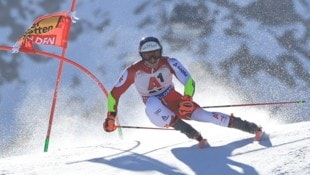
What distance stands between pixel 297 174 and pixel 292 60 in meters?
17.6

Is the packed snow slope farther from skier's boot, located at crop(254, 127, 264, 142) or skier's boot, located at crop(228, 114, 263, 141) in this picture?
skier's boot, located at crop(254, 127, 264, 142)

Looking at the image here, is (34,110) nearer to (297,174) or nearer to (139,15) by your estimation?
(139,15)

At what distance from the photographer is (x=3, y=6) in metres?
23.0

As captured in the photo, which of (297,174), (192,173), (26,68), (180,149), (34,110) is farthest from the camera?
(26,68)

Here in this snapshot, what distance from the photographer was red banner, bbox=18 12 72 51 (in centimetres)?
1012

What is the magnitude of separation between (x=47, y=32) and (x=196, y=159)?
5.19 m

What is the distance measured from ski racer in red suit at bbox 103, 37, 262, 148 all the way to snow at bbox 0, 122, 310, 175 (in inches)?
8.9

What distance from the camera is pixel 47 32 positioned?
10.3m

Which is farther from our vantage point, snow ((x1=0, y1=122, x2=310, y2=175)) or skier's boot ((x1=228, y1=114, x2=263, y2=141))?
skier's boot ((x1=228, y1=114, x2=263, y2=141))

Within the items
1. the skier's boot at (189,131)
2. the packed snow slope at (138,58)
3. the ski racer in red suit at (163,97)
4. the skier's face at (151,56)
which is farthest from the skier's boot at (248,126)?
the packed snow slope at (138,58)

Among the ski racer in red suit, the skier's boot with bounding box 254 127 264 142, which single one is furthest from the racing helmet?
the skier's boot with bounding box 254 127 264 142

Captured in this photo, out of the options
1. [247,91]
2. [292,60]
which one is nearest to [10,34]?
[247,91]

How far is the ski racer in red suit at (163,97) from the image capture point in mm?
6941

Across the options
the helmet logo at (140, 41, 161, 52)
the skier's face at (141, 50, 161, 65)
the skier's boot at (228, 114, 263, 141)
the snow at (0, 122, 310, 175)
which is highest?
the helmet logo at (140, 41, 161, 52)
